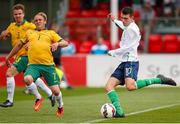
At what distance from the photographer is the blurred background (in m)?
26.0

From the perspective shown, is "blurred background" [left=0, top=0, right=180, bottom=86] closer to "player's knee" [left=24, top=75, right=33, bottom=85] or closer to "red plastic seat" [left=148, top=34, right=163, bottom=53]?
"red plastic seat" [left=148, top=34, right=163, bottom=53]

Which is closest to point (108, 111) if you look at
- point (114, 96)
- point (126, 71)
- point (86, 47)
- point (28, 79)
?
point (114, 96)

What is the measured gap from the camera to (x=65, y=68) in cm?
2605

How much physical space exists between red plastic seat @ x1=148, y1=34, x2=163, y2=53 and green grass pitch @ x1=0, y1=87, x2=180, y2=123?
542 centimetres

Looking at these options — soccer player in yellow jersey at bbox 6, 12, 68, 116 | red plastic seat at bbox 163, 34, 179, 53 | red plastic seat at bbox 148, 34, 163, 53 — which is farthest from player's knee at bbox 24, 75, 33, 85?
red plastic seat at bbox 163, 34, 179, 53

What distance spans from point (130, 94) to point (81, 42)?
7.69 m

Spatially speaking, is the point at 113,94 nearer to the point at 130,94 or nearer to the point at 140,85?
the point at 140,85

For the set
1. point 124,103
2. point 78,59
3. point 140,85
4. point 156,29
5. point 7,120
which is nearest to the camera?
point 7,120

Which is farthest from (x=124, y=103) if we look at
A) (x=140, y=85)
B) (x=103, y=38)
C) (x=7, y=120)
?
(x=103, y=38)

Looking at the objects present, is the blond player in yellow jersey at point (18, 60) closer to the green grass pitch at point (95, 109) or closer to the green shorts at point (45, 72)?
the green grass pitch at point (95, 109)

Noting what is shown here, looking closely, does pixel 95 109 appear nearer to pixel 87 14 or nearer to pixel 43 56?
pixel 43 56

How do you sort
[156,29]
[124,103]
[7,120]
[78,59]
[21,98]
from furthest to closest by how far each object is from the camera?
[156,29] < [78,59] < [21,98] < [124,103] < [7,120]

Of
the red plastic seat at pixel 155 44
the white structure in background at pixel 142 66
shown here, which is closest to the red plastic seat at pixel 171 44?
the red plastic seat at pixel 155 44

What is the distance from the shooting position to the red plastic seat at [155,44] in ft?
90.4
